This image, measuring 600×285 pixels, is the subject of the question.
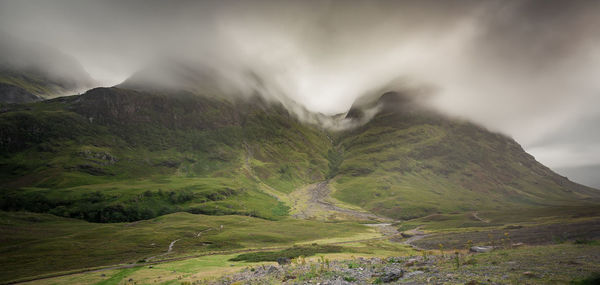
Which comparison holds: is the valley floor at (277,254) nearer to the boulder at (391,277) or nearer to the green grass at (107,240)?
the boulder at (391,277)

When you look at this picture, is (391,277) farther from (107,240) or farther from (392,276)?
(107,240)

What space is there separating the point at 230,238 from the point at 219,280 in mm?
67961

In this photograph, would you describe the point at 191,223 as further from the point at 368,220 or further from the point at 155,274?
the point at 368,220

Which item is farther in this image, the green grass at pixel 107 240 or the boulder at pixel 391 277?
the green grass at pixel 107 240

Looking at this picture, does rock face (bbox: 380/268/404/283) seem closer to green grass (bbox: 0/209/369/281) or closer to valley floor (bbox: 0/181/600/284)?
valley floor (bbox: 0/181/600/284)

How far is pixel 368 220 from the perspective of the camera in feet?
606

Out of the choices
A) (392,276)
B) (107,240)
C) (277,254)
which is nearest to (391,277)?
(392,276)

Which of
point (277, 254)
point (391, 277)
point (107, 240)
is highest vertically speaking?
point (391, 277)

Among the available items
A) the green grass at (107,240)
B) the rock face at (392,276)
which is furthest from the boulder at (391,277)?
the green grass at (107,240)

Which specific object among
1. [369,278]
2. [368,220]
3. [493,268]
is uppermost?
[493,268]

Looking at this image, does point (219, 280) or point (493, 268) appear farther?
point (219, 280)

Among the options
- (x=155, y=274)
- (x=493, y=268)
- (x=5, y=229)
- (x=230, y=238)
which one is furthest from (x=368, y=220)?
(x=5, y=229)

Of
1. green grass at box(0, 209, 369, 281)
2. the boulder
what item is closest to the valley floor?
the boulder

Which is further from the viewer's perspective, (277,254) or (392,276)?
(277,254)
